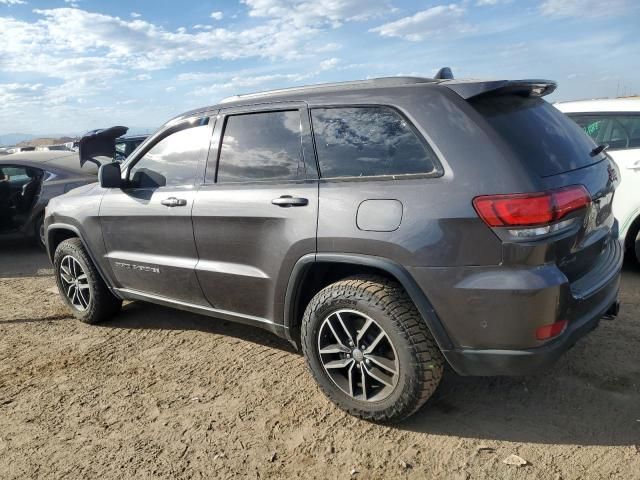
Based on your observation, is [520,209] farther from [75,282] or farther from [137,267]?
[75,282]

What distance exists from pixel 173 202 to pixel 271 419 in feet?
5.08

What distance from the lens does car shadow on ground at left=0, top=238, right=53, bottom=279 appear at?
21.5 ft

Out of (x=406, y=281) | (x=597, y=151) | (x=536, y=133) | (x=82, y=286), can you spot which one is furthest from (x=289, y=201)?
(x=82, y=286)

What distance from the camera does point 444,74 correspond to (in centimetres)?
314

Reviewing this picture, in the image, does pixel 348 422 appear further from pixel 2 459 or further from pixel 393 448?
pixel 2 459

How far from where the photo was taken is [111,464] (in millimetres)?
2662

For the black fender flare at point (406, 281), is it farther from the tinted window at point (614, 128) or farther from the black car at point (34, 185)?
the black car at point (34, 185)

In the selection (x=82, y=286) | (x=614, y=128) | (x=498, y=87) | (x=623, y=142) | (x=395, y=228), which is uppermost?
(x=498, y=87)

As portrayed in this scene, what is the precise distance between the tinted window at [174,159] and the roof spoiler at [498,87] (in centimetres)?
168

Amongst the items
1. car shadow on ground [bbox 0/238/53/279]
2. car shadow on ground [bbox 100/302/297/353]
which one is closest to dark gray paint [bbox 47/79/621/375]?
car shadow on ground [bbox 100/302/297/353]

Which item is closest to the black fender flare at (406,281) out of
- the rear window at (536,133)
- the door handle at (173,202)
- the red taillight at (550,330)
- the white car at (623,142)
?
the red taillight at (550,330)

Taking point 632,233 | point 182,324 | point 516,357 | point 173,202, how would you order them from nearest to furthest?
point 516,357 → point 173,202 → point 182,324 → point 632,233

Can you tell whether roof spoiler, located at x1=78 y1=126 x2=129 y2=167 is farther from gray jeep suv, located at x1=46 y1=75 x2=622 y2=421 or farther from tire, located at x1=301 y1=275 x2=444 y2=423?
tire, located at x1=301 y1=275 x2=444 y2=423

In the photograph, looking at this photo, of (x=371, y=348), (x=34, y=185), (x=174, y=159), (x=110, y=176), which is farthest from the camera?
(x=34, y=185)
